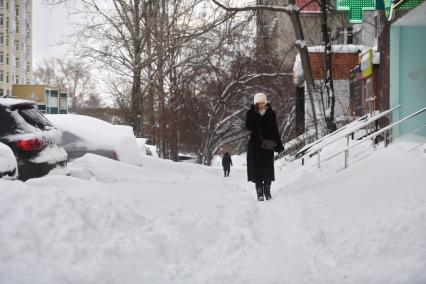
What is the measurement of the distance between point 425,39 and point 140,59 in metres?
17.1

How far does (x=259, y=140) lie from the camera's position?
916 cm

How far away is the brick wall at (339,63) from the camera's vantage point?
23547mm

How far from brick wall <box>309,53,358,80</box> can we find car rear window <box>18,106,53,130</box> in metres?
15.8

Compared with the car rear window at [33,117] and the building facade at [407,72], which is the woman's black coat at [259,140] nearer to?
the car rear window at [33,117]

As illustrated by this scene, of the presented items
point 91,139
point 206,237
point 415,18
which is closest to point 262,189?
point 206,237

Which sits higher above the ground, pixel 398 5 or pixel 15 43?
pixel 15 43

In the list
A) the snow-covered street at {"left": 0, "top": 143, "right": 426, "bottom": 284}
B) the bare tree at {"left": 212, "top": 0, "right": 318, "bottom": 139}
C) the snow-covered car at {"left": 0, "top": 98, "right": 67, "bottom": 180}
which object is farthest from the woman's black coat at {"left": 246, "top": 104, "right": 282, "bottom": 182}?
the bare tree at {"left": 212, "top": 0, "right": 318, "bottom": 139}

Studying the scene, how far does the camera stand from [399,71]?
46.4 feet

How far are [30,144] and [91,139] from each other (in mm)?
3504

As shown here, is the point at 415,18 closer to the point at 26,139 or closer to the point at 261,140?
the point at 261,140

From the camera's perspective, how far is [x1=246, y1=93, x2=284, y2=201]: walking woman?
909cm

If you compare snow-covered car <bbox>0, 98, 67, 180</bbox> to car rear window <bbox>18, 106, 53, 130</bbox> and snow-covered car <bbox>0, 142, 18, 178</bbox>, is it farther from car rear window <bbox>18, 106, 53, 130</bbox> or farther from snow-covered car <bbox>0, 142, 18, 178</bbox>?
snow-covered car <bbox>0, 142, 18, 178</bbox>

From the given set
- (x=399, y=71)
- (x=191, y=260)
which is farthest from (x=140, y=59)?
(x=191, y=260)

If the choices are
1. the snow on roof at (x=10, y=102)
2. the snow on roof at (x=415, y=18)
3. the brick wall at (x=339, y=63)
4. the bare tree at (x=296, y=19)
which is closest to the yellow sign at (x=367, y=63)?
the bare tree at (x=296, y=19)
